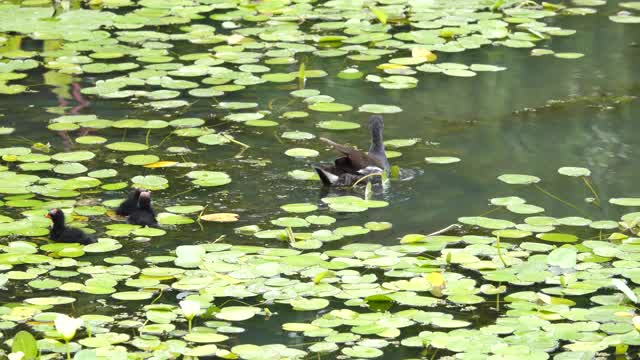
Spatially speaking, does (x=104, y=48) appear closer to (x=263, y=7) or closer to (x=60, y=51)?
(x=60, y=51)

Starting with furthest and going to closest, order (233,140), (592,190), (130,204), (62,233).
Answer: (233,140)
(592,190)
(130,204)
(62,233)

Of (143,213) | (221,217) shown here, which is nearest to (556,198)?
(221,217)

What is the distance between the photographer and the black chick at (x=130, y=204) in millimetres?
7133

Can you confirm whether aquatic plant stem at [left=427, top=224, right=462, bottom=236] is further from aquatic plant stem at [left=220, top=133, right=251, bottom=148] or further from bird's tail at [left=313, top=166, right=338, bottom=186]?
aquatic plant stem at [left=220, top=133, right=251, bottom=148]

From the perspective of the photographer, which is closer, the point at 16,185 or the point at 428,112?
the point at 16,185

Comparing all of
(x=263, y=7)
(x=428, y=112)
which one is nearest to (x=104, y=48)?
(x=263, y=7)

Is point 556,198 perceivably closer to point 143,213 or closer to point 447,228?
Answer: point 447,228

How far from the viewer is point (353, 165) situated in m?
7.97

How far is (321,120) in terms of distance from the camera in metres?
9.00

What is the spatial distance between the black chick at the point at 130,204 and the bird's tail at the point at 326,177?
3.64 ft

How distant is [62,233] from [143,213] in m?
0.47

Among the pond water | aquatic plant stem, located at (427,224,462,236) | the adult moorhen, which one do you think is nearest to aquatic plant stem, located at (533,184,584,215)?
the pond water

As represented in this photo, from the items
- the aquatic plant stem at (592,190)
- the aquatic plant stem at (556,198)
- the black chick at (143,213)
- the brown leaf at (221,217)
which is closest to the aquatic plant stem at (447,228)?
the aquatic plant stem at (556,198)

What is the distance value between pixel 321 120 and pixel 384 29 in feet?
7.40
